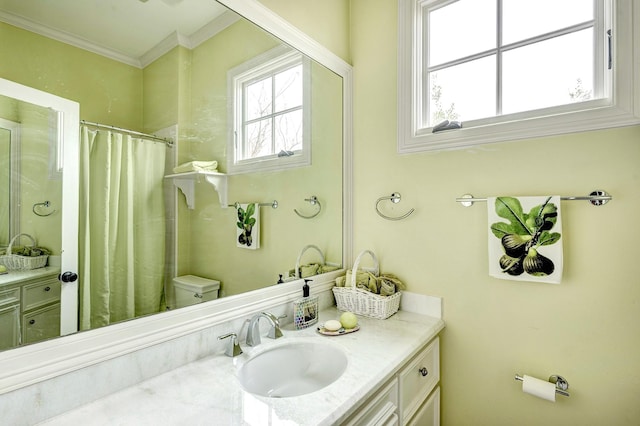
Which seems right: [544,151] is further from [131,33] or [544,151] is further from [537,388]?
→ [131,33]

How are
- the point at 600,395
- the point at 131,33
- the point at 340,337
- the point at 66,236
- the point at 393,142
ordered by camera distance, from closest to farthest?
the point at 66,236 < the point at 131,33 < the point at 600,395 < the point at 340,337 < the point at 393,142

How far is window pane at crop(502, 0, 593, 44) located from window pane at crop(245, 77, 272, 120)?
110cm

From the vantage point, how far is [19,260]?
76 centimetres

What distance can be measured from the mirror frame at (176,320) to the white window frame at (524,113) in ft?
1.14

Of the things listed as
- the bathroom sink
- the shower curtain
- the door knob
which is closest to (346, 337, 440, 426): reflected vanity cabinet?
the bathroom sink

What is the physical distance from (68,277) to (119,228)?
180 millimetres

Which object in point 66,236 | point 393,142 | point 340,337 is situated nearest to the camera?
point 66,236

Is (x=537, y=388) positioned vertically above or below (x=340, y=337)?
below

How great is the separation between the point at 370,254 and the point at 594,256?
0.93 meters

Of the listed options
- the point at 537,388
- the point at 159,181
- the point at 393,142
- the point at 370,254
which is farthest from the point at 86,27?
the point at 537,388

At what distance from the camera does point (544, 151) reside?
4.09ft

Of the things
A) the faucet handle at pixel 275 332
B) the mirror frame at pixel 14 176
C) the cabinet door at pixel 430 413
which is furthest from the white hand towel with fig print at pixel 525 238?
the mirror frame at pixel 14 176

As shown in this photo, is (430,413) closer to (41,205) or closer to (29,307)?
(29,307)

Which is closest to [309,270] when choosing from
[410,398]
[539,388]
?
[410,398]
